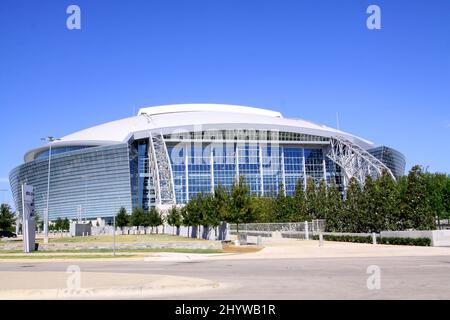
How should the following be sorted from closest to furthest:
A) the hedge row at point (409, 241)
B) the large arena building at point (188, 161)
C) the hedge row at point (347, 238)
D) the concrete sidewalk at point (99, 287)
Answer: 1. the concrete sidewalk at point (99, 287)
2. the hedge row at point (409, 241)
3. the hedge row at point (347, 238)
4. the large arena building at point (188, 161)

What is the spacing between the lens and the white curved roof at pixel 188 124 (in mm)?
121938

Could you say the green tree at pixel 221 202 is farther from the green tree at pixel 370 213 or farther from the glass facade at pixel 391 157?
the glass facade at pixel 391 157

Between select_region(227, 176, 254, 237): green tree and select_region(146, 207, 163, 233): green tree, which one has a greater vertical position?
select_region(227, 176, 254, 237): green tree

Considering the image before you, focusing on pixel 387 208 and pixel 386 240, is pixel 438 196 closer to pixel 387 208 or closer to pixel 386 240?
pixel 387 208

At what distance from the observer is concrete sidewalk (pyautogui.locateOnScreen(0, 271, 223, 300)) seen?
13648mm

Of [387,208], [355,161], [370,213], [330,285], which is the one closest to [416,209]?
[387,208]

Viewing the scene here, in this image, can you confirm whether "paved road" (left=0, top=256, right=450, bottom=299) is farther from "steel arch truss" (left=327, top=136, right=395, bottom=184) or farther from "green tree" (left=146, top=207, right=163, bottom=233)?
"steel arch truss" (left=327, top=136, right=395, bottom=184)

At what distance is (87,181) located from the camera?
127 metres

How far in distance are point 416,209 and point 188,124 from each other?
8172cm

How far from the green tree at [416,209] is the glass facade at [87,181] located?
83903 millimetres

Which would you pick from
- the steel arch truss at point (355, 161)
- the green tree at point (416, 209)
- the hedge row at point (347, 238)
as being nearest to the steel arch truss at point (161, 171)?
the steel arch truss at point (355, 161)

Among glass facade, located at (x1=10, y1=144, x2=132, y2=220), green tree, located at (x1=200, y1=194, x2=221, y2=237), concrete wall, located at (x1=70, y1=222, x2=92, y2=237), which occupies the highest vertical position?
glass facade, located at (x1=10, y1=144, x2=132, y2=220)

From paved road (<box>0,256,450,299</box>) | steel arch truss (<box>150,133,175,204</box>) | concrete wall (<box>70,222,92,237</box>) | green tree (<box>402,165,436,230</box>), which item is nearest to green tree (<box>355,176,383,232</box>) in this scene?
green tree (<box>402,165,436,230</box>)

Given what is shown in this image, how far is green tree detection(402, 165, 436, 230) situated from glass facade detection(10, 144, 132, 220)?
275ft
